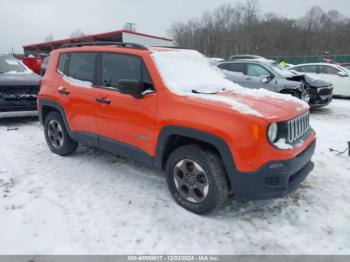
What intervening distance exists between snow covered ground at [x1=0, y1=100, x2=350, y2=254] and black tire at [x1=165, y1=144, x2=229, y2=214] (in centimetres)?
13

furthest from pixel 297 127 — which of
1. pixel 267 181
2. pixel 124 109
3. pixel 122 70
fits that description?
pixel 122 70

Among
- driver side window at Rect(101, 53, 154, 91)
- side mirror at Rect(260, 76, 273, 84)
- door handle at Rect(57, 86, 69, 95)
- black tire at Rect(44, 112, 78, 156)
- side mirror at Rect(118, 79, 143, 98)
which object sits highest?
driver side window at Rect(101, 53, 154, 91)

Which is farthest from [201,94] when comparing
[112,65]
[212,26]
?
→ [212,26]

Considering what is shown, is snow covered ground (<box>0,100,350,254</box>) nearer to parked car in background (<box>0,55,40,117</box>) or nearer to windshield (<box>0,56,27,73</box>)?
parked car in background (<box>0,55,40,117</box>)

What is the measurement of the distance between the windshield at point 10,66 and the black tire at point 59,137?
12.4 feet

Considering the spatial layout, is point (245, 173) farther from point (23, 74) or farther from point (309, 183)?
point (23, 74)

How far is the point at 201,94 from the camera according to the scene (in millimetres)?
3430

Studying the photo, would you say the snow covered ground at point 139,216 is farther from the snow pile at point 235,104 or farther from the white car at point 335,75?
the white car at point 335,75

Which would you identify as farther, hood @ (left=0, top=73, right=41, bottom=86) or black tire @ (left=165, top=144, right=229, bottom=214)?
hood @ (left=0, top=73, right=41, bottom=86)

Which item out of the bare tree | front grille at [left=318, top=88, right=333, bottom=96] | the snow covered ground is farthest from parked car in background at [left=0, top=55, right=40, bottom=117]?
the bare tree

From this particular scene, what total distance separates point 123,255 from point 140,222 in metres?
0.52

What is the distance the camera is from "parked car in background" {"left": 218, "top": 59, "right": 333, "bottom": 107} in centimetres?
898

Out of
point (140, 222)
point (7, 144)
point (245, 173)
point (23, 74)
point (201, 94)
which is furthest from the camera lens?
point (23, 74)

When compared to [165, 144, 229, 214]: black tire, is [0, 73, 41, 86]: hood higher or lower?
higher
